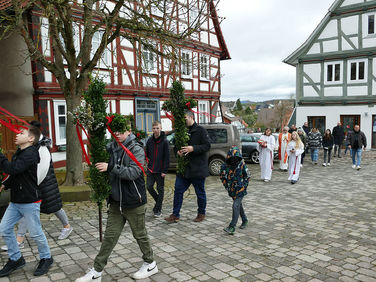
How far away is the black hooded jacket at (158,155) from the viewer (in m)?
6.80

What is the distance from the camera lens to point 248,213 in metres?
7.08

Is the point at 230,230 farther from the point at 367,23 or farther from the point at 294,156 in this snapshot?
the point at 367,23

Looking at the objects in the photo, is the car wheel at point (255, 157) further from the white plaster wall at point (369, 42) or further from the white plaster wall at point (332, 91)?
the white plaster wall at point (369, 42)

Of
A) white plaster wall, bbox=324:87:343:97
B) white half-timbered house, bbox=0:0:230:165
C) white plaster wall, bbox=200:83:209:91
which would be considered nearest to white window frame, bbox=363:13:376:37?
white plaster wall, bbox=324:87:343:97

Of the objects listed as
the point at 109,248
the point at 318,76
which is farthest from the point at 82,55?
the point at 318,76

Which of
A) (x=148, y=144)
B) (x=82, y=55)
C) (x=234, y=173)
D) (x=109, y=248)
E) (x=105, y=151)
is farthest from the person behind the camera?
(x=82, y=55)

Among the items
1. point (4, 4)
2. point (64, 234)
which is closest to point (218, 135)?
point (64, 234)

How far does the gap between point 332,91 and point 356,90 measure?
4.67ft

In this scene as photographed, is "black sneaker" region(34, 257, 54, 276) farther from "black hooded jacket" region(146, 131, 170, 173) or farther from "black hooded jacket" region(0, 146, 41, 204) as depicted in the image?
"black hooded jacket" region(146, 131, 170, 173)

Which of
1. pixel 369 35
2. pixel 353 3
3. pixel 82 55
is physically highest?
pixel 353 3

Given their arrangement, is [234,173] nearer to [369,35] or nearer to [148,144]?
[148,144]

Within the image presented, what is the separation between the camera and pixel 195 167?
6266 millimetres

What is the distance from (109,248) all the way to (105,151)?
4.08 feet

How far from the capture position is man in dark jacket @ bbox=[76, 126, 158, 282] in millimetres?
3939
